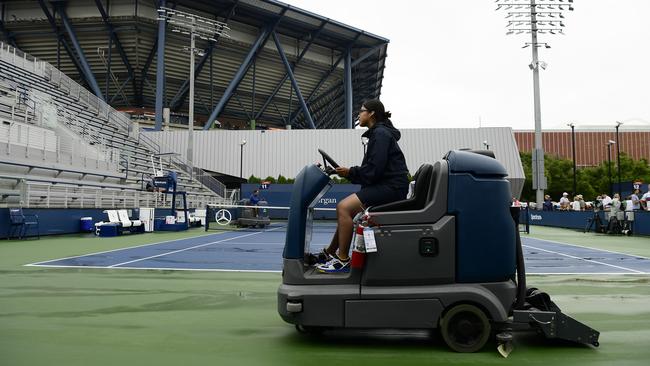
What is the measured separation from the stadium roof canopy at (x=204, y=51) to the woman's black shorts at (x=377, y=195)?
4332 centimetres

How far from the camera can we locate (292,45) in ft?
171

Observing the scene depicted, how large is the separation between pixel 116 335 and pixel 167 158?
36175 millimetres

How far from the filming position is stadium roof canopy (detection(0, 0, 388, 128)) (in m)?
43.7

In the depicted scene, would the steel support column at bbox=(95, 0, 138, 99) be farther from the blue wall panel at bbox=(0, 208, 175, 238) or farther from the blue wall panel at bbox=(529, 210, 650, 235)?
the blue wall panel at bbox=(529, 210, 650, 235)

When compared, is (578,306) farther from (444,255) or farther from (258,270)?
(258,270)

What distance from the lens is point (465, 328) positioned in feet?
11.2

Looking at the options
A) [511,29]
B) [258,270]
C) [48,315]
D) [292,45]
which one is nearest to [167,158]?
[292,45]

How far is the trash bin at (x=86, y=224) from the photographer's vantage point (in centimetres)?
1783

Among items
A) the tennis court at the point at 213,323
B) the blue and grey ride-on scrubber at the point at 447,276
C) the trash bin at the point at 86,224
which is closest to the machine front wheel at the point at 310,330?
the tennis court at the point at 213,323

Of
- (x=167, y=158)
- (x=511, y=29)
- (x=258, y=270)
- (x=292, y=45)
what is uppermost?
(x=292, y=45)

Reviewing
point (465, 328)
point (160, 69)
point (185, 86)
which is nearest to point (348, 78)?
point (185, 86)

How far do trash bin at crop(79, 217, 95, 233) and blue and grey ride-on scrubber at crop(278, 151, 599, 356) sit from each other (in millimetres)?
16852

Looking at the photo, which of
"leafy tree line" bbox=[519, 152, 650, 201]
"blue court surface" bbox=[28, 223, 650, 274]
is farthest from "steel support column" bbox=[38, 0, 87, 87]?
"leafy tree line" bbox=[519, 152, 650, 201]

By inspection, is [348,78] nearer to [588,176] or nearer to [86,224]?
[588,176]
